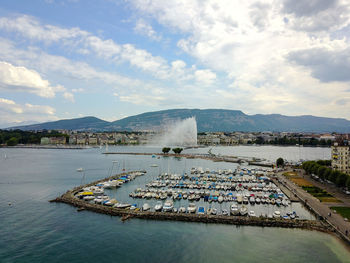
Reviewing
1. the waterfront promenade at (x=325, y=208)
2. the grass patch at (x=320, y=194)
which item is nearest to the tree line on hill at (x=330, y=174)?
the waterfront promenade at (x=325, y=208)

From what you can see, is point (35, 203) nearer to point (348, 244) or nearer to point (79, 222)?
point (79, 222)

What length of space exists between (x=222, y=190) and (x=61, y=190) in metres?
14.8

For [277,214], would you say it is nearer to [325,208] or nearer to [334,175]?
[325,208]

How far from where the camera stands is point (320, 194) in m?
19.4

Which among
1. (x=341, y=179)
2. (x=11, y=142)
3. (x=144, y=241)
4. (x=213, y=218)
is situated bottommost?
(x=144, y=241)

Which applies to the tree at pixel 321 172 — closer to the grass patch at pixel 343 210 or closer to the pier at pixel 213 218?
the grass patch at pixel 343 210

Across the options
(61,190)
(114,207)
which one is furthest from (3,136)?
(114,207)

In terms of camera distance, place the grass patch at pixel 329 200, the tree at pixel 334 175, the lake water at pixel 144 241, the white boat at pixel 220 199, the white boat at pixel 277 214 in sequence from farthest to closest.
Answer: the tree at pixel 334 175 → the white boat at pixel 220 199 → the grass patch at pixel 329 200 → the white boat at pixel 277 214 → the lake water at pixel 144 241

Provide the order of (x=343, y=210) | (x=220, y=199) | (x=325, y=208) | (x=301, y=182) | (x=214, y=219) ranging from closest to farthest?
(x=214, y=219) → (x=343, y=210) → (x=325, y=208) → (x=220, y=199) → (x=301, y=182)

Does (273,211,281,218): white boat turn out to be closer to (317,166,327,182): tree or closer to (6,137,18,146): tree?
(317,166,327,182): tree

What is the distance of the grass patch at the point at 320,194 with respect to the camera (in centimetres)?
1768

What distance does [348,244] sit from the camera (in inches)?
460

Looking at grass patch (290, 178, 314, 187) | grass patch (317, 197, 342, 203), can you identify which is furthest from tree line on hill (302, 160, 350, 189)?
grass patch (317, 197, 342, 203)

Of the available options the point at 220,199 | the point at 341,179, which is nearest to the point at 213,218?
the point at 220,199
